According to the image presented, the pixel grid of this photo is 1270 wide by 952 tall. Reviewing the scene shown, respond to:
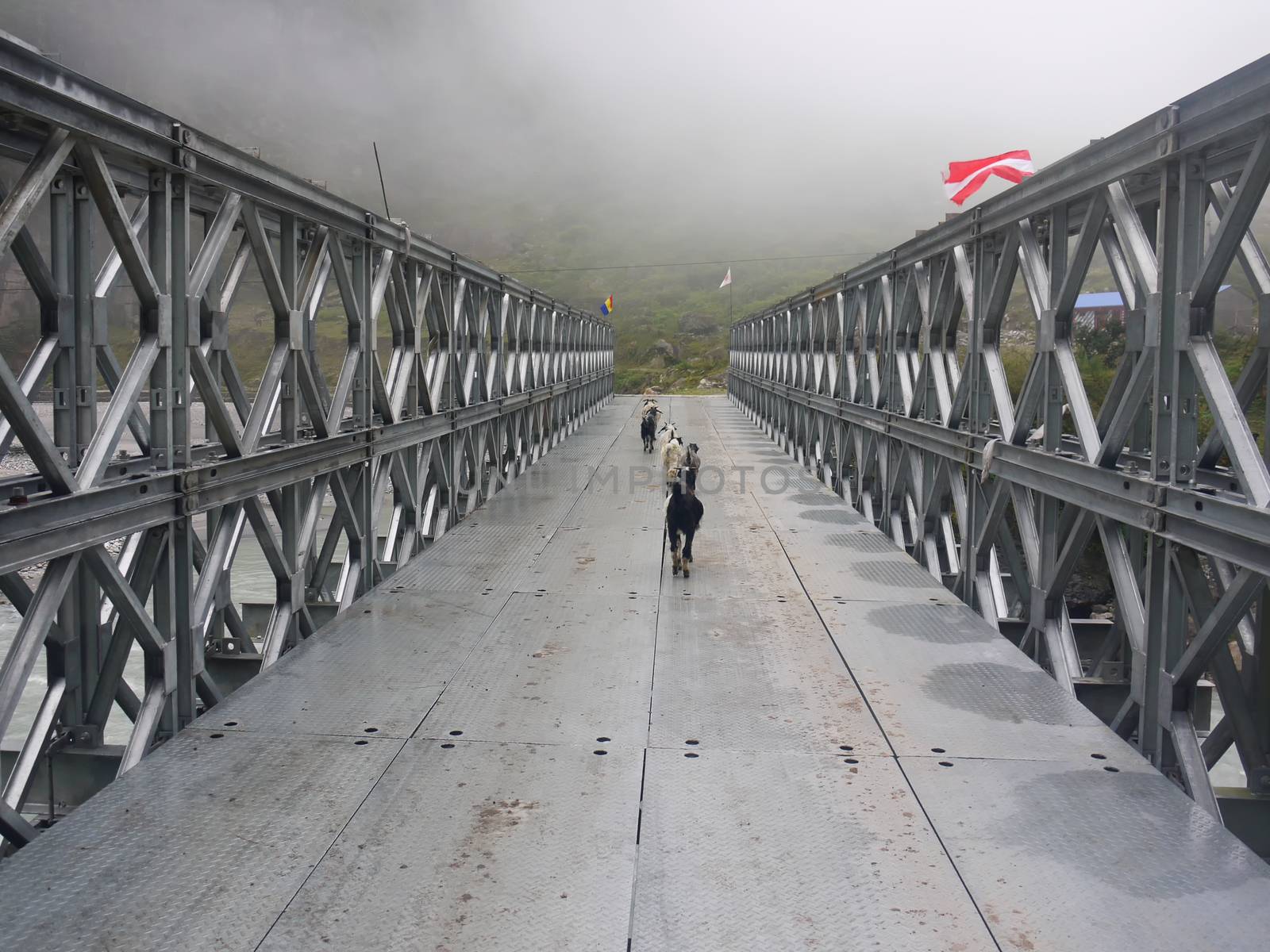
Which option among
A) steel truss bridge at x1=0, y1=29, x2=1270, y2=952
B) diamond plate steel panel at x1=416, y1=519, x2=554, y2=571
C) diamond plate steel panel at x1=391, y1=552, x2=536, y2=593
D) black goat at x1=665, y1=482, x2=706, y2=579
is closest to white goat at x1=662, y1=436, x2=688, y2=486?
black goat at x1=665, y1=482, x2=706, y2=579

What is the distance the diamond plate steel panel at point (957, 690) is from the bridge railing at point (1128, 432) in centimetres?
28

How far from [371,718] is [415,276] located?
233 inches

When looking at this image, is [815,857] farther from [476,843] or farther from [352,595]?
[352,595]

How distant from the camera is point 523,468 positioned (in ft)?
57.9

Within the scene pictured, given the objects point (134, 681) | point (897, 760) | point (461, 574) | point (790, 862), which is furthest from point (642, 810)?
point (134, 681)

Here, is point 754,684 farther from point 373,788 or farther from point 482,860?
point 482,860

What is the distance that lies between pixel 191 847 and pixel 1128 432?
5.19 metres

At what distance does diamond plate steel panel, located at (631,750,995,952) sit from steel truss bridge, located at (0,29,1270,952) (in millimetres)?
20

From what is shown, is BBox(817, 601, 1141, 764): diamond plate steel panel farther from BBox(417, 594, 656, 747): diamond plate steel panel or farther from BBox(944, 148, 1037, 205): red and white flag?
BBox(944, 148, 1037, 205): red and white flag

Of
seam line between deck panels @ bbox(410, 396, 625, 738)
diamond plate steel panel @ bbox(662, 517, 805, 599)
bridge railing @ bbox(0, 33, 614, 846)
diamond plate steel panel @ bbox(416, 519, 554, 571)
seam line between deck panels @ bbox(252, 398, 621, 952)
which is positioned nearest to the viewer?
seam line between deck panels @ bbox(252, 398, 621, 952)

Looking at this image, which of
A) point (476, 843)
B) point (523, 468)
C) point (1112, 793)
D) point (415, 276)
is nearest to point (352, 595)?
point (415, 276)

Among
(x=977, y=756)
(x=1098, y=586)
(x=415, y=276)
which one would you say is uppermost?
(x=415, y=276)

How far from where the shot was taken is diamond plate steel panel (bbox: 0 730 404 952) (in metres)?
3.67

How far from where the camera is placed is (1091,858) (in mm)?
4242
